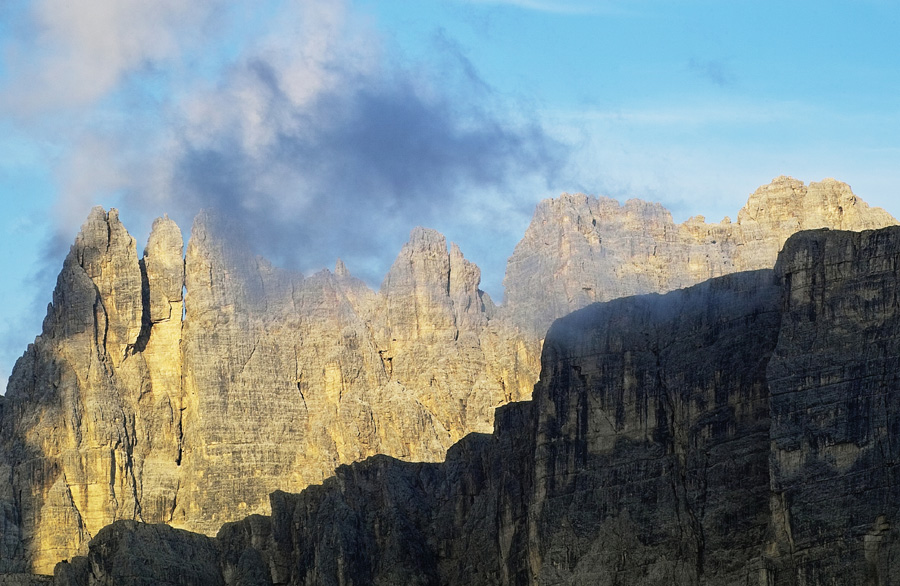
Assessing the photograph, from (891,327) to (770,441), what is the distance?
864 cm

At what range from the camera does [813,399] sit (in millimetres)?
153000

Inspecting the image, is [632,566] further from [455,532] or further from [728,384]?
[455,532]

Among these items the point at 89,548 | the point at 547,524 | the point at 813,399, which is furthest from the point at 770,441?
the point at 89,548

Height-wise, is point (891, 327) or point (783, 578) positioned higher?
point (891, 327)

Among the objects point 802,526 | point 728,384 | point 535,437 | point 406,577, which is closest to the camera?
point 802,526

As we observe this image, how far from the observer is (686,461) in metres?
162

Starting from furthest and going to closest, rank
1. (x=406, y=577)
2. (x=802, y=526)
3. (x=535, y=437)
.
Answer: (x=406, y=577) → (x=535, y=437) → (x=802, y=526)

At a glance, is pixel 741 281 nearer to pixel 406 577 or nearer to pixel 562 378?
pixel 562 378

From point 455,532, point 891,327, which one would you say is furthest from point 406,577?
point 891,327

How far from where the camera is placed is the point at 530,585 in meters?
169

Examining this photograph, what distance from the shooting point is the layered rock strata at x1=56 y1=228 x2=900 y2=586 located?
15125 centimetres

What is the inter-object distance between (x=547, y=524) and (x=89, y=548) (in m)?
37.8

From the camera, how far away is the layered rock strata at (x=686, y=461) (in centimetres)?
15125

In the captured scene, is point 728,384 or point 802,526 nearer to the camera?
point 802,526
